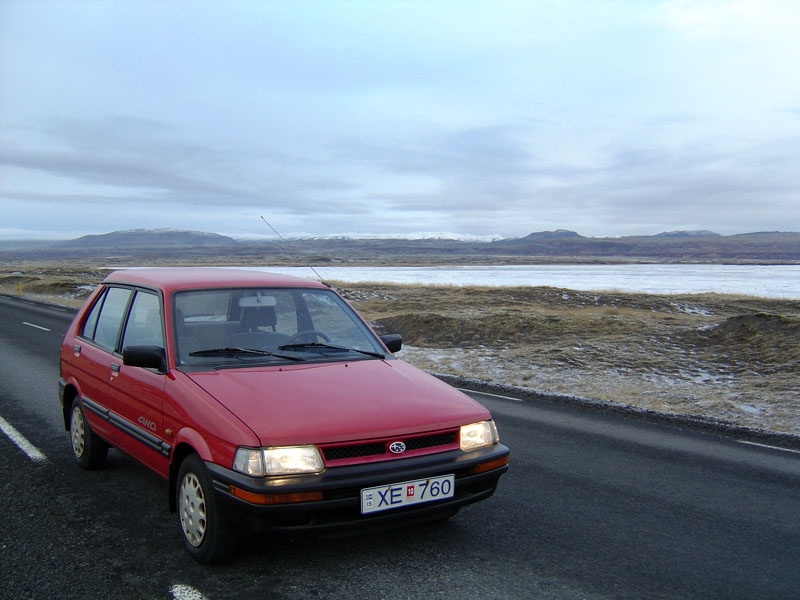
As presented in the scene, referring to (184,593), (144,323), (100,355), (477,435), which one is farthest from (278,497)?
(100,355)

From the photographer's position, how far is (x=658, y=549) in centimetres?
412

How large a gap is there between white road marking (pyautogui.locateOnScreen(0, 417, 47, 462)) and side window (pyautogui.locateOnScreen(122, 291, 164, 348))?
1.79 metres

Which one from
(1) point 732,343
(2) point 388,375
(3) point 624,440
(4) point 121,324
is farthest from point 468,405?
(1) point 732,343

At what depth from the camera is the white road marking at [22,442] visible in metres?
5.83

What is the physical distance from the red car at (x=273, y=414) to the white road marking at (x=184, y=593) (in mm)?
230

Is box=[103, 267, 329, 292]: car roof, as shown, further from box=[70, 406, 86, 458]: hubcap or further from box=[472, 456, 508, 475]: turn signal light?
box=[472, 456, 508, 475]: turn signal light

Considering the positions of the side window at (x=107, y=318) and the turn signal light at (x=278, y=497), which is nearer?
the turn signal light at (x=278, y=497)

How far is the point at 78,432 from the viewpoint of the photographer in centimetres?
561

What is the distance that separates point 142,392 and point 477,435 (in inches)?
88.4

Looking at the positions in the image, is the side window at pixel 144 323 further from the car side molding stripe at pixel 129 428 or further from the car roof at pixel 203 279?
the car side molding stripe at pixel 129 428

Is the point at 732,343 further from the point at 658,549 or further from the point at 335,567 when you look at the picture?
the point at 335,567

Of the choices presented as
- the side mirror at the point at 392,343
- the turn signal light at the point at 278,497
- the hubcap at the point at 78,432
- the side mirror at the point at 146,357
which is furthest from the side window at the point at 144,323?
the side mirror at the point at 392,343

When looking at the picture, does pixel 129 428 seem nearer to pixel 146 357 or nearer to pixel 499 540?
pixel 146 357

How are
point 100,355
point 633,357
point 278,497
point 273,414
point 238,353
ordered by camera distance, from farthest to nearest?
point 633,357, point 100,355, point 238,353, point 273,414, point 278,497
